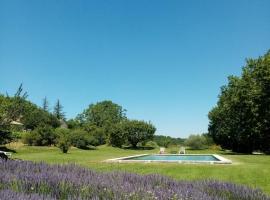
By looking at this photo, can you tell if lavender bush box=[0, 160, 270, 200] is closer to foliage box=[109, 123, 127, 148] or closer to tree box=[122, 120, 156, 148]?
tree box=[122, 120, 156, 148]

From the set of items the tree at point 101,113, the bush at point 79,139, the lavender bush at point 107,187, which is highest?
the tree at point 101,113

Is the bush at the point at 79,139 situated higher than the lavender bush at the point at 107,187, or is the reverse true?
the bush at the point at 79,139

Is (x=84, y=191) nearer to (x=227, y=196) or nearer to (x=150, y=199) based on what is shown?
(x=150, y=199)

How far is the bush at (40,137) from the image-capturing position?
164 feet

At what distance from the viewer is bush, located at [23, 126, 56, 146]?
50.0 m

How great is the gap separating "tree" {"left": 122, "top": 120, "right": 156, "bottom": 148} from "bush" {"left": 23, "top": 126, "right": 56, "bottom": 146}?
1463cm

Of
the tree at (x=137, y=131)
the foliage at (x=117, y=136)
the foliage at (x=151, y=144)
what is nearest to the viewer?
the tree at (x=137, y=131)

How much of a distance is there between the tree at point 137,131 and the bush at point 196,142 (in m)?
7.92

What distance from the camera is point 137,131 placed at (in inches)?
2502

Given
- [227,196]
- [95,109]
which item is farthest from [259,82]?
[95,109]

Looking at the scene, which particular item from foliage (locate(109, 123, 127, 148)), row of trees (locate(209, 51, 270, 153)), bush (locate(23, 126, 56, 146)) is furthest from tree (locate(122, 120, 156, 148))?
row of trees (locate(209, 51, 270, 153))

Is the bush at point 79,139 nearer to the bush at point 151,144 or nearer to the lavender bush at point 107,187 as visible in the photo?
the bush at point 151,144

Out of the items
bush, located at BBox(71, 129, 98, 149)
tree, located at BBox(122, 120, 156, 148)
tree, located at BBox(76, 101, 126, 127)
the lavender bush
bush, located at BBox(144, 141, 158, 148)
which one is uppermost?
tree, located at BBox(76, 101, 126, 127)

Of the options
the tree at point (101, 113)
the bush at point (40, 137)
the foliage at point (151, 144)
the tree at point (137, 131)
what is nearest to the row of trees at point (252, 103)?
the tree at point (137, 131)
